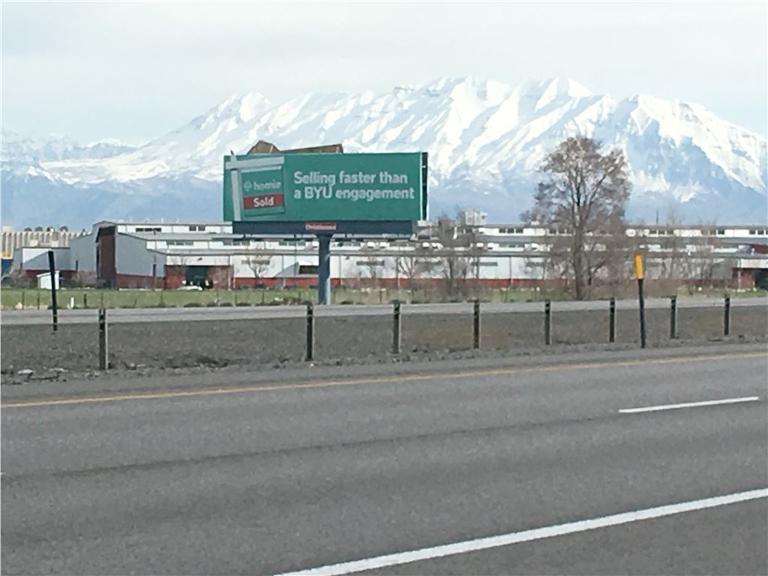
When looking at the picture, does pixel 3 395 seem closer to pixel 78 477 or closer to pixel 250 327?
pixel 78 477

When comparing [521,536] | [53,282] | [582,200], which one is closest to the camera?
[521,536]

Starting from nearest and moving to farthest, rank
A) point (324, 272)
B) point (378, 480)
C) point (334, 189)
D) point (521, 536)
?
point (521, 536) < point (378, 480) < point (324, 272) < point (334, 189)

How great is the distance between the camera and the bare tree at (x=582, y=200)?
73875mm

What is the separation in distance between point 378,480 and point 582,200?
223 feet

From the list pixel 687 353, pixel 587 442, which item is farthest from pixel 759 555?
pixel 687 353

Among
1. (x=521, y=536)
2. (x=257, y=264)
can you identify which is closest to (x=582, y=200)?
(x=257, y=264)

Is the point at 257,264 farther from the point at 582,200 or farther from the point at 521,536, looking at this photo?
the point at 521,536

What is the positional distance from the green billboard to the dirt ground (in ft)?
82.1

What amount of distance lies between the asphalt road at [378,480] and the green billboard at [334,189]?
1991 inches

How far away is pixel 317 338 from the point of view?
99.9ft

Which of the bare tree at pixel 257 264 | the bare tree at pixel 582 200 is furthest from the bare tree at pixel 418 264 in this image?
the bare tree at pixel 257 264

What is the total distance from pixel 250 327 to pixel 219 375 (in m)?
16.2

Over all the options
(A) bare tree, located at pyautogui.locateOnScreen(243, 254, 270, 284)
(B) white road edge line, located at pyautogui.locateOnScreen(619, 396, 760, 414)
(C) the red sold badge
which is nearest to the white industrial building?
(A) bare tree, located at pyautogui.locateOnScreen(243, 254, 270, 284)

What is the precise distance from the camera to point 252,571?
724 centimetres
